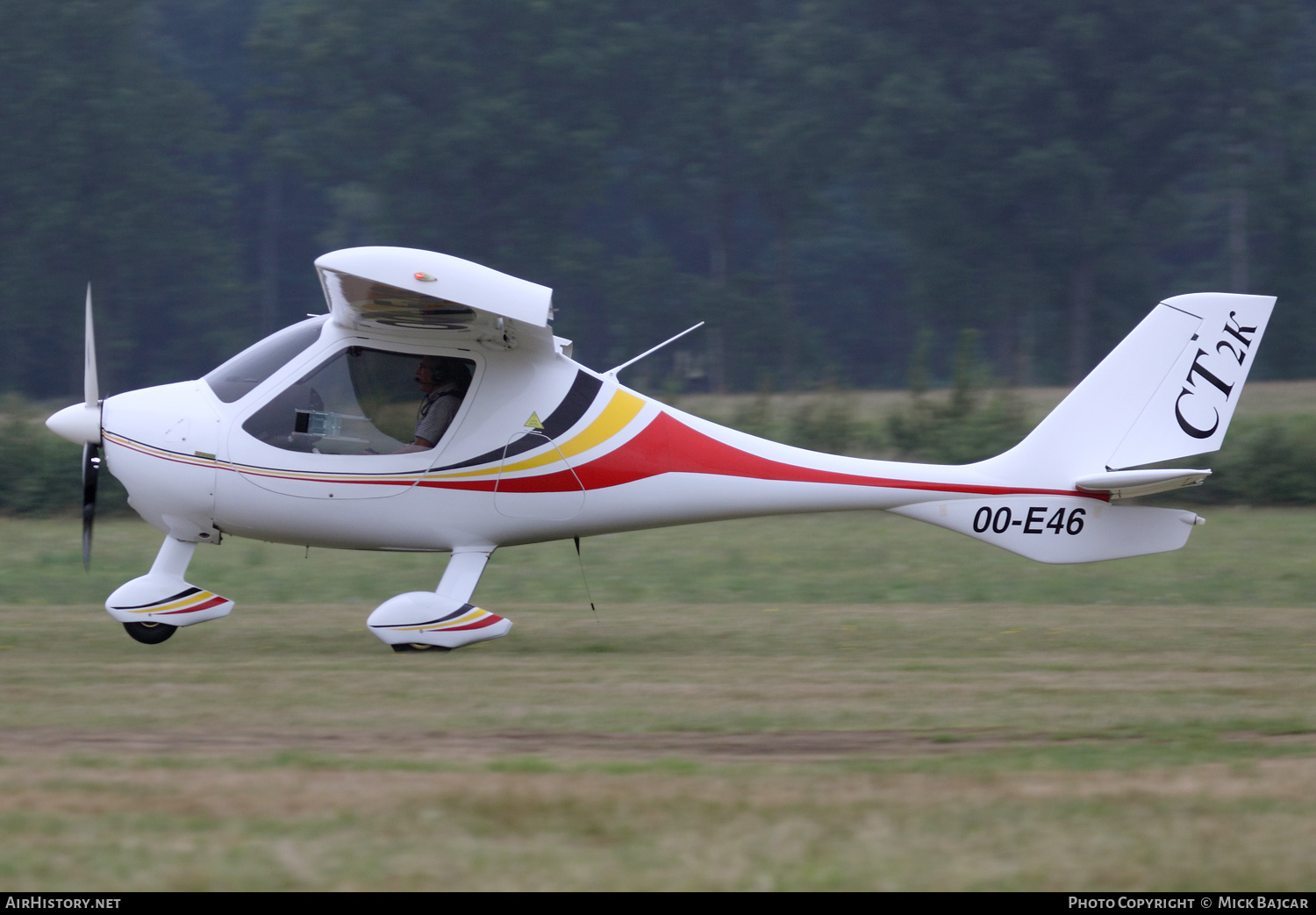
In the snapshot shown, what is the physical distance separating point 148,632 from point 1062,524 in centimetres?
600

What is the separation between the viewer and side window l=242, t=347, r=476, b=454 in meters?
9.05

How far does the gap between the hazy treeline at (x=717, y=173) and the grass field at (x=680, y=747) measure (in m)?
29.1

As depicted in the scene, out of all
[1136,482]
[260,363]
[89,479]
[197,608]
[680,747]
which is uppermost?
[260,363]

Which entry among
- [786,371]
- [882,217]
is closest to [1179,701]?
[786,371]

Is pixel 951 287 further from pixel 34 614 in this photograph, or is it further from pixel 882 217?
pixel 34 614

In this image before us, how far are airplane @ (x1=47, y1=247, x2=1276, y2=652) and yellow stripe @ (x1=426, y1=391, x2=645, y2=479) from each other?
0.01 m

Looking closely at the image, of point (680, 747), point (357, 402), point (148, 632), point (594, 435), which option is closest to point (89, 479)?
point (148, 632)

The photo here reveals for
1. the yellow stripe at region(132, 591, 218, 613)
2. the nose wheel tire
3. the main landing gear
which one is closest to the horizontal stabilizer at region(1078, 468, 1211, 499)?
the main landing gear

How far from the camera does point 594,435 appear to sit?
9.18m

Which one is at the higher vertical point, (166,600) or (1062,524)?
(1062,524)

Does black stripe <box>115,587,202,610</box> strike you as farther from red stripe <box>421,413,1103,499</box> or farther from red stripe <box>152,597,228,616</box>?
red stripe <box>421,413,1103,499</box>

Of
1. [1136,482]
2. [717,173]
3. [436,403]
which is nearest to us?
[1136,482]

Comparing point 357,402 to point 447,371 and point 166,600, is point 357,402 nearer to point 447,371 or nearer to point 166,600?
point 447,371
